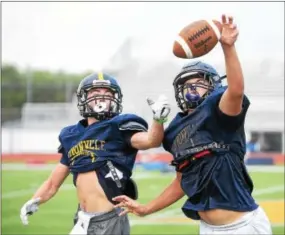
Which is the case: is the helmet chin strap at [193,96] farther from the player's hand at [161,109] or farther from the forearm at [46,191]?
the forearm at [46,191]

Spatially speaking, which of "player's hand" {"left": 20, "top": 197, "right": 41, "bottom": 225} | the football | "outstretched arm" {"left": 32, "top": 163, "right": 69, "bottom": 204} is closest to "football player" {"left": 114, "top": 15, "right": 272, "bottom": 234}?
the football

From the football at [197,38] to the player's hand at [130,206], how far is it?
1.09 metres

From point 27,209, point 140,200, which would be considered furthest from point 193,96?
point 140,200

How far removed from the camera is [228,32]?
10.4 ft

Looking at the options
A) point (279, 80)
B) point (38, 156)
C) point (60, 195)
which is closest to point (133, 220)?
point (60, 195)

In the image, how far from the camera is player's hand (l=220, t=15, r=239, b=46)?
3164 mm

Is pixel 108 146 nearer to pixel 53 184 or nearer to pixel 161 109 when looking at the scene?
pixel 53 184

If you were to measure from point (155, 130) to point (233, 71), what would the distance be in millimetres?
713

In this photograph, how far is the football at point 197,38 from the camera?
3254 millimetres

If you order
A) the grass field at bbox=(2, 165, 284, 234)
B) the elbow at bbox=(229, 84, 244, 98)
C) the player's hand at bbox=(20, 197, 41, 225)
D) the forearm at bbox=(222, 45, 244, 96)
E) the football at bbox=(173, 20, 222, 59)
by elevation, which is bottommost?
the grass field at bbox=(2, 165, 284, 234)

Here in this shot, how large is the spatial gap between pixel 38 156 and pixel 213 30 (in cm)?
2261

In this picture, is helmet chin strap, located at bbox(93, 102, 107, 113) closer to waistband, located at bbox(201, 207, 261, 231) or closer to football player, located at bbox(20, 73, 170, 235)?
football player, located at bbox(20, 73, 170, 235)

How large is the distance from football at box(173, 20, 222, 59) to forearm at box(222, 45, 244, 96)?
10 cm

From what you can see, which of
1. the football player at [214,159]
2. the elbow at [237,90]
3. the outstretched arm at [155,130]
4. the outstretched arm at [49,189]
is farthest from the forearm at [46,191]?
the elbow at [237,90]
